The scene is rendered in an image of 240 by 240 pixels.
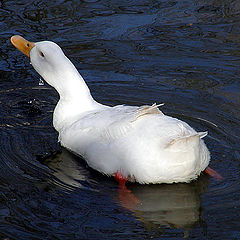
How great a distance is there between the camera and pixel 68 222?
418cm

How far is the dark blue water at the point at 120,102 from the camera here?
4.20 metres

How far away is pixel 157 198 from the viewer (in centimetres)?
455

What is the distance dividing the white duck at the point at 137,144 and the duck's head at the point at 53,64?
1.41 feet

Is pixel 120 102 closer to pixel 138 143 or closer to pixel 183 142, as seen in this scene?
pixel 138 143

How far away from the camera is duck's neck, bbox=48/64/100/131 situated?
555 cm

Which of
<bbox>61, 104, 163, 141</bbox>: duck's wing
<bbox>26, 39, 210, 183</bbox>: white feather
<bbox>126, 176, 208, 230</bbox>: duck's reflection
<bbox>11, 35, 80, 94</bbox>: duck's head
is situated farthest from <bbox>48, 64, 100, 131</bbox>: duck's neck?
<bbox>126, 176, 208, 230</bbox>: duck's reflection

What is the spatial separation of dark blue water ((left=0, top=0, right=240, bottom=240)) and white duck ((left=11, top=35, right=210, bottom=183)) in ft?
0.53

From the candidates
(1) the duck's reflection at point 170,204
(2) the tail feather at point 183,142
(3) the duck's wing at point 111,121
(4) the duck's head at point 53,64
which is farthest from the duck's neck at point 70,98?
(2) the tail feather at point 183,142

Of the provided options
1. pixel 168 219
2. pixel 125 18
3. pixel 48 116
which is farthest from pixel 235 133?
pixel 125 18

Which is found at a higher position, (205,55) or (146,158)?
(146,158)

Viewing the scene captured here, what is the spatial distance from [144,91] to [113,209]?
2.29 metres

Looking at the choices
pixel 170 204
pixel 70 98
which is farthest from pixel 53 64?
pixel 170 204

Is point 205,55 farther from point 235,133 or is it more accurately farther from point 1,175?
point 1,175

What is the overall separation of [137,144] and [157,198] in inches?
18.7
